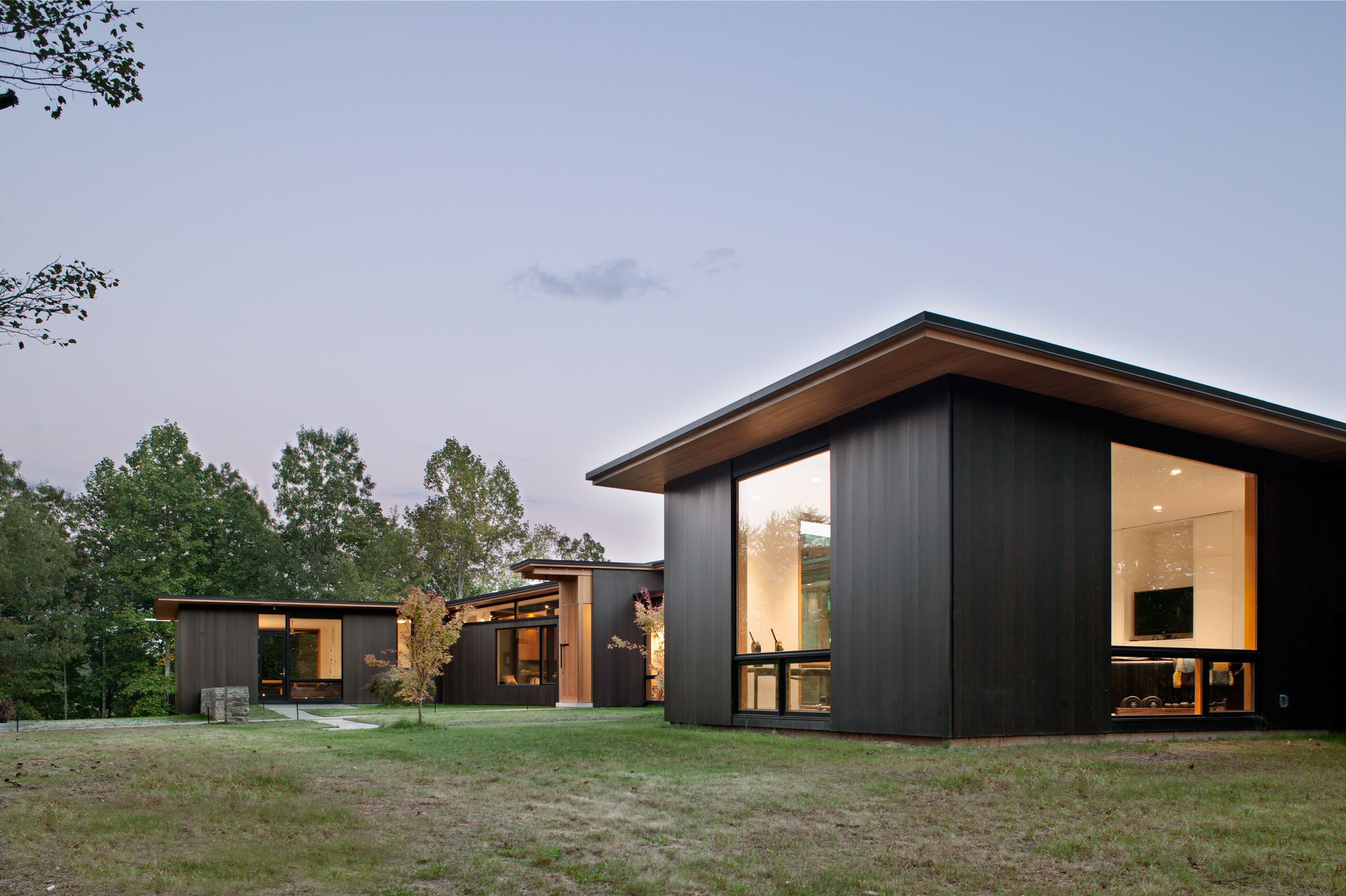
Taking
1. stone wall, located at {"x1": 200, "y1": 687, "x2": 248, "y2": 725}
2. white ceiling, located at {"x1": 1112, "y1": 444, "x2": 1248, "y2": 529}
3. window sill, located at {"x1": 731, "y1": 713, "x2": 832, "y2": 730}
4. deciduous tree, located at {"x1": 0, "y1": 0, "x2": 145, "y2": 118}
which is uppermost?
deciduous tree, located at {"x1": 0, "y1": 0, "x2": 145, "y2": 118}

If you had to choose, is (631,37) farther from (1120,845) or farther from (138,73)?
(1120,845)

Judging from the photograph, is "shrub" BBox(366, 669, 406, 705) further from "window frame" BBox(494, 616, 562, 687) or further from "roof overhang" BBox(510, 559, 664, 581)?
"roof overhang" BBox(510, 559, 664, 581)

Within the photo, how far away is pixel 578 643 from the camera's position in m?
20.9

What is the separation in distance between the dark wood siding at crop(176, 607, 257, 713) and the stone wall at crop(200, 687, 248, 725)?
568 centimetres

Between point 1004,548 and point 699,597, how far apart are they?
492 cm

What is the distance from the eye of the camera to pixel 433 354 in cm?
2620

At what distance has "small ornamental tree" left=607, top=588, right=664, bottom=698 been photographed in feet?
60.8

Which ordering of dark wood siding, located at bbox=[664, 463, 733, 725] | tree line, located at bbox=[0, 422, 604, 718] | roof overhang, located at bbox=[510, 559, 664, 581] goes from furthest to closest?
tree line, located at bbox=[0, 422, 604, 718] < roof overhang, located at bbox=[510, 559, 664, 581] < dark wood siding, located at bbox=[664, 463, 733, 725]

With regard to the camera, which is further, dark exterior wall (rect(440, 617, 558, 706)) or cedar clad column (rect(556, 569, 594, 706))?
dark exterior wall (rect(440, 617, 558, 706))

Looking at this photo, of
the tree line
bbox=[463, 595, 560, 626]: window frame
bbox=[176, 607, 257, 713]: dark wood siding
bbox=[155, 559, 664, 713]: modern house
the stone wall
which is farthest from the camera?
the tree line

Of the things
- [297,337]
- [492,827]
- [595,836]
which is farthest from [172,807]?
[297,337]

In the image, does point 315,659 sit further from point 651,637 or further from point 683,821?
point 683,821

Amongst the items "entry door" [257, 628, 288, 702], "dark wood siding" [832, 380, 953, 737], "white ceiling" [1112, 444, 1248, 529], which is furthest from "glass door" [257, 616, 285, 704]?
"white ceiling" [1112, 444, 1248, 529]

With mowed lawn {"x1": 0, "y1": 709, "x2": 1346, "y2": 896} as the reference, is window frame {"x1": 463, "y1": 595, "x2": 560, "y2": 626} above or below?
below
